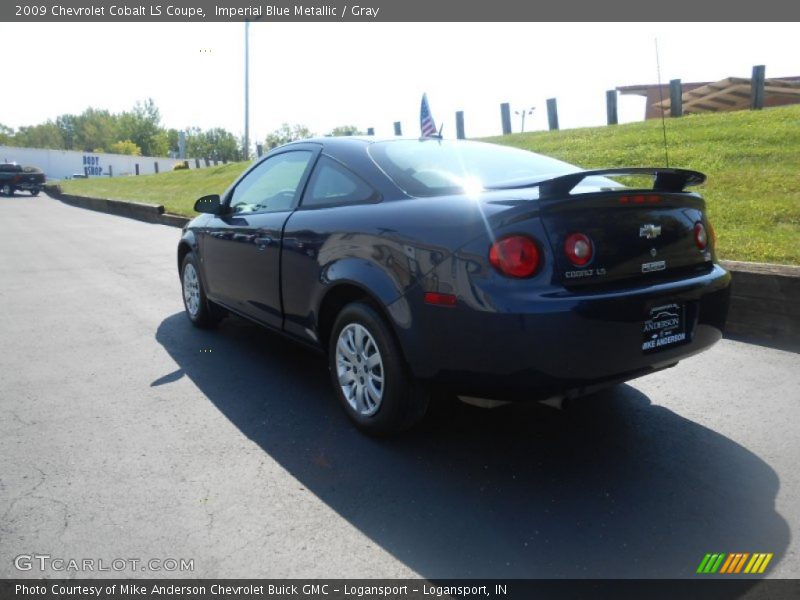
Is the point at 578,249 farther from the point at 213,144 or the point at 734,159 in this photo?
the point at 213,144

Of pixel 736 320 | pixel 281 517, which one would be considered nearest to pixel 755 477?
pixel 281 517

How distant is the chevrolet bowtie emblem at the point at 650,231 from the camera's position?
296 centimetres

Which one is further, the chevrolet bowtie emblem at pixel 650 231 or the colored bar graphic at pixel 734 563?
the chevrolet bowtie emblem at pixel 650 231

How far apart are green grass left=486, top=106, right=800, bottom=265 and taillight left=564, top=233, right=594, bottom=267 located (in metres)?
3.72

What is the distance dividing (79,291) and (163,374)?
3.78m

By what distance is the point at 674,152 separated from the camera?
10906 millimetres

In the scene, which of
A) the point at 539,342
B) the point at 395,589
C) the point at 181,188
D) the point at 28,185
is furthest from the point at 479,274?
the point at 28,185

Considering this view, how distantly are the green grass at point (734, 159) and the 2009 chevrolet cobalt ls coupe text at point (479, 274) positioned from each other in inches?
125

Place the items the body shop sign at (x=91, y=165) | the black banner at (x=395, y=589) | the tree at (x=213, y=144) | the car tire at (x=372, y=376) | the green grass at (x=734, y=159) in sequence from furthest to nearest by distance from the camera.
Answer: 1. the tree at (x=213, y=144)
2. the body shop sign at (x=91, y=165)
3. the green grass at (x=734, y=159)
4. the car tire at (x=372, y=376)
5. the black banner at (x=395, y=589)

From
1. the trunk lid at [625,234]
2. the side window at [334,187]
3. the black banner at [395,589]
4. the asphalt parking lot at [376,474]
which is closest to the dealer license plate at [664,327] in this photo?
the trunk lid at [625,234]

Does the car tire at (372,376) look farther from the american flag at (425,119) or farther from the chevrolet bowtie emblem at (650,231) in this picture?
the american flag at (425,119)

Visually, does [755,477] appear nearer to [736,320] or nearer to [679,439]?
[679,439]

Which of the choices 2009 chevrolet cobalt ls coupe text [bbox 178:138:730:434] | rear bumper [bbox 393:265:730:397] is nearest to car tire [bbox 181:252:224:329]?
2009 chevrolet cobalt ls coupe text [bbox 178:138:730:434]

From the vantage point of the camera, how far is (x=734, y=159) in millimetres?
9633
